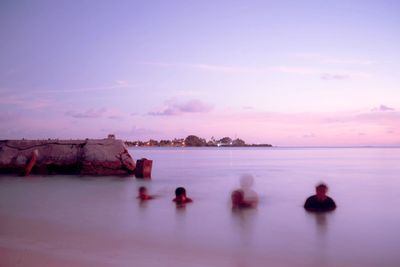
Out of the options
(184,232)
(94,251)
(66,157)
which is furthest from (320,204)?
(66,157)

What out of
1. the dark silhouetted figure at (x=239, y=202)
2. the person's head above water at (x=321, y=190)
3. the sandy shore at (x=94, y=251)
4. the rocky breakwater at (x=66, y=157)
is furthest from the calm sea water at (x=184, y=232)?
the rocky breakwater at (x=66, y=157)

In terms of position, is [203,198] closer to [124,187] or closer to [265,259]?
[124,187]

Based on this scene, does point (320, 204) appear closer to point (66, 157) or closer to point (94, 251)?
point (94, 251)

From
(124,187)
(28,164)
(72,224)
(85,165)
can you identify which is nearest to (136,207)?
(72,224)

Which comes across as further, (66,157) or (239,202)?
(66,157)

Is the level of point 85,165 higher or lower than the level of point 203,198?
higher

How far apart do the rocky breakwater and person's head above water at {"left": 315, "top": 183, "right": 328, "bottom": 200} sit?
10.3 meters

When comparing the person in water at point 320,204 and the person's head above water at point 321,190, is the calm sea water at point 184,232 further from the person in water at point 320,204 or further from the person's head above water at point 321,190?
the person's head above water at point 321,190

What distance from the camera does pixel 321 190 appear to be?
11.7 m

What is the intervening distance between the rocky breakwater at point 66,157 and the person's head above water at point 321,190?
407 inches

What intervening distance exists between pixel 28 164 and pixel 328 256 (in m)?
16.2

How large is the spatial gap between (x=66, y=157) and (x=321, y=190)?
43.0 feet

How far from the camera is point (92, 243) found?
7.84 metres

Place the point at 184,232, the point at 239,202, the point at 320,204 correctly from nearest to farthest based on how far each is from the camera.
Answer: the point at 184,232 → the point at 320,204 → the point at 239,202
